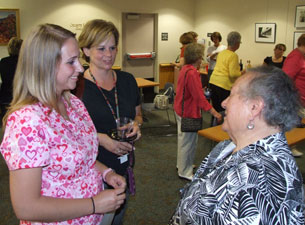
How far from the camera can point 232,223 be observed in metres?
1.03

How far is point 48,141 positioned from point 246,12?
24.6ft

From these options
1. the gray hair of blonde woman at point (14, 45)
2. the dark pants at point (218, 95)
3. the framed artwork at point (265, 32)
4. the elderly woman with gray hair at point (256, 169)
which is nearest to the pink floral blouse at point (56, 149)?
the elderly woman with gray hair at point (256, 169)

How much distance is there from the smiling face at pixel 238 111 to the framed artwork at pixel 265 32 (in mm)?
6398

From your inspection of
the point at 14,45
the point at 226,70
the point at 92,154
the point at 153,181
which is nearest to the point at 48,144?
the point at 92,154

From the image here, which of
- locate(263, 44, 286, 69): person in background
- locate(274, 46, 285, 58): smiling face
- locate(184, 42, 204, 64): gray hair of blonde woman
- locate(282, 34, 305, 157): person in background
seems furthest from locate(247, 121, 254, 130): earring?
locate(274, 46, 285, 58): smiling face

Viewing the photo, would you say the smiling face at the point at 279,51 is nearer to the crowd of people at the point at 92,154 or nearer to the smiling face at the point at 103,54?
the smiling face at the point at 103,54

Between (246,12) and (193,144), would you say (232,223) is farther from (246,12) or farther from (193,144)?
(246,12)

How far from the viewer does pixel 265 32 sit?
7125mm

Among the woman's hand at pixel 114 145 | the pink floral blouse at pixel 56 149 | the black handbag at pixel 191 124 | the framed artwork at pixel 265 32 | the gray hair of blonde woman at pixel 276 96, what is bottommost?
the black handbag at pixel 191 124

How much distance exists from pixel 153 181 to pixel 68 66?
261cm

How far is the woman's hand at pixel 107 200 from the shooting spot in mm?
1179

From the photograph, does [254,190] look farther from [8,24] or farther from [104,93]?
[8,24]

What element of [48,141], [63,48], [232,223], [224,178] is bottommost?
[232,223]

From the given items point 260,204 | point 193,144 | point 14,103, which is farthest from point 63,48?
point 193,144
